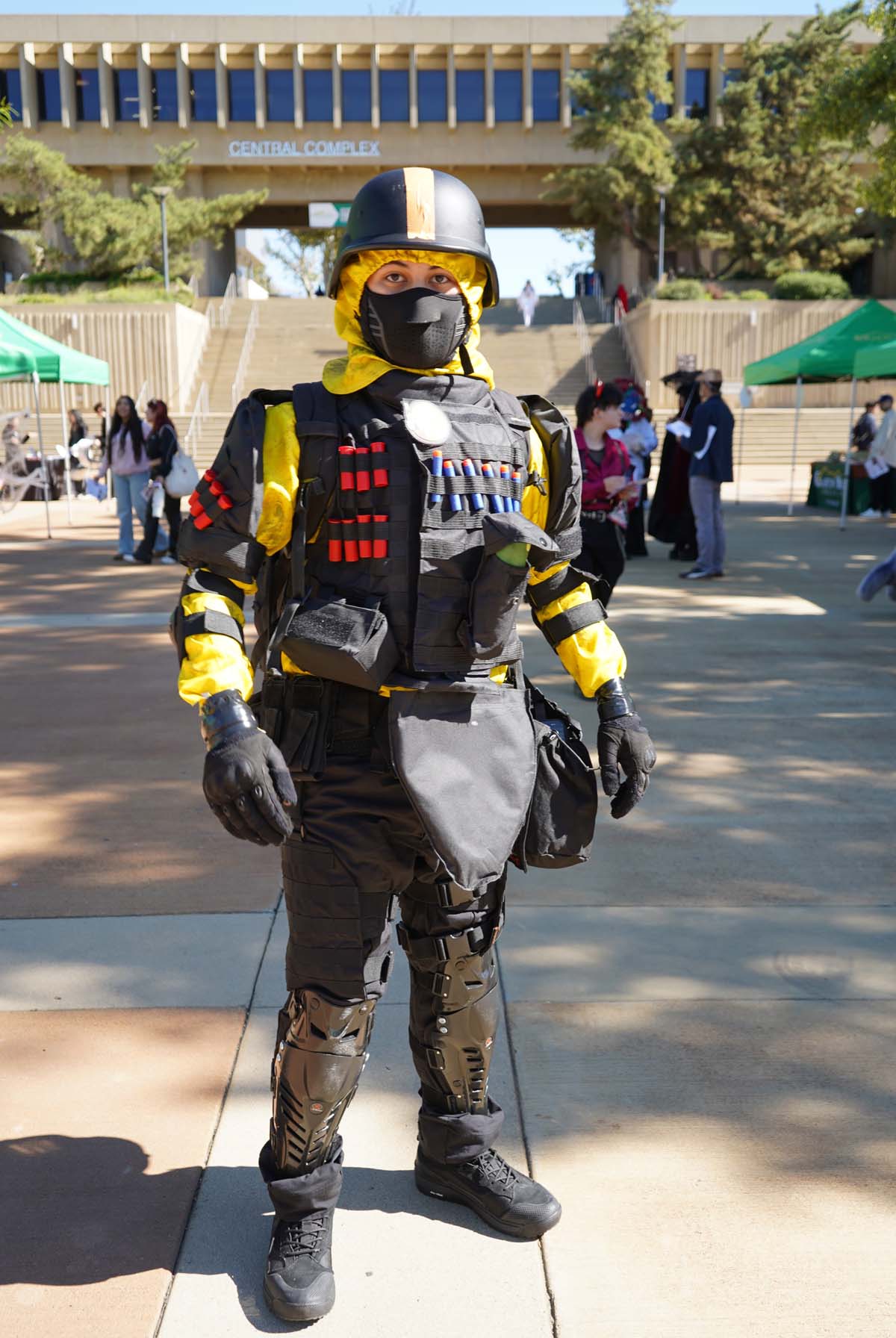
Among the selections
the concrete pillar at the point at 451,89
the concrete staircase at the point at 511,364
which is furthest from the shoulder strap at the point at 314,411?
the concrete pillar at the point at 451,89

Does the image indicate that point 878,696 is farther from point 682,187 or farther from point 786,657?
point 682,187

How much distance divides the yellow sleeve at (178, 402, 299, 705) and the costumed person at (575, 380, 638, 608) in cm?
456

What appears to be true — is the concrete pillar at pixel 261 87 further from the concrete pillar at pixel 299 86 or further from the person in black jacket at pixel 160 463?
the person in black jacket at pixel 160 463

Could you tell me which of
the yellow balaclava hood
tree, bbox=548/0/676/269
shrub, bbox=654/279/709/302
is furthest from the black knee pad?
tree, bbox=548/0/676/269

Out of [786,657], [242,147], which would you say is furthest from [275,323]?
[786,657]

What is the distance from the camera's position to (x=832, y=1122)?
9.23 ft

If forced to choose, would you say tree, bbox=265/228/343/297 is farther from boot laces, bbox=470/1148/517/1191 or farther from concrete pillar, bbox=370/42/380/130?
boot laces, bbox=470/1148/517/1191

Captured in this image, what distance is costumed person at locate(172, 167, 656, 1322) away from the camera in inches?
86.4

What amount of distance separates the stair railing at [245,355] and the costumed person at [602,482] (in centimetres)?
2742

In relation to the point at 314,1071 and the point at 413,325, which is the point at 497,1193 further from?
the point at 413,325

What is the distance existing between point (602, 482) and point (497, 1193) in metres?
4.91

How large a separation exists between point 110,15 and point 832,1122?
171 feet

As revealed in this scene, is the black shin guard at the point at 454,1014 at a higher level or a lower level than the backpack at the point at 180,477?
lower

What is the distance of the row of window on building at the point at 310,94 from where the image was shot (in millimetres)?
47275
